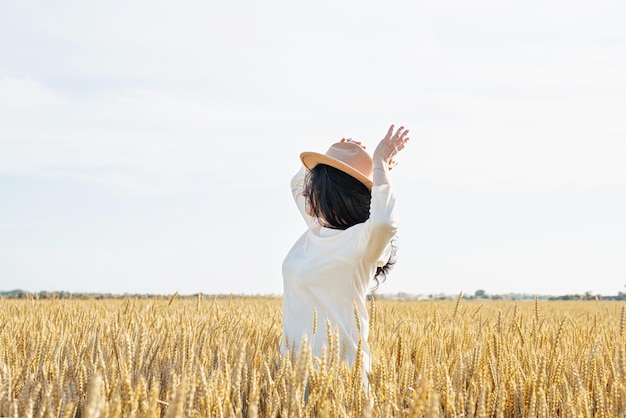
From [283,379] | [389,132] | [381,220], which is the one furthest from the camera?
[389,132]

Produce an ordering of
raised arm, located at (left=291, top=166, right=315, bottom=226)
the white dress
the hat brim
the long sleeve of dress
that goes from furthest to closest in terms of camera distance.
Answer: raised arm, located at (left=291, top=166, right=315, bottom=226)
the hat brim
the white dress
the long sleeve of dress

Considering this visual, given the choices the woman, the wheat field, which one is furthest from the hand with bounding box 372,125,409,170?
the wheat field

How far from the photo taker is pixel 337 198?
2.43 m

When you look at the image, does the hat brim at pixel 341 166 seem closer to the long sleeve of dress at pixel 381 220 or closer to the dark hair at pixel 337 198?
the dark hair at pixel 337 198

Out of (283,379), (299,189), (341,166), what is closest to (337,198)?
(341,166)

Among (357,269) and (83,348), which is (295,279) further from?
(83,348)

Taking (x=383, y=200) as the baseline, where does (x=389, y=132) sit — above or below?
above

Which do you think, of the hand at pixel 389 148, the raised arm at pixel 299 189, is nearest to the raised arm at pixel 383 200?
the hand at pixel 389 148

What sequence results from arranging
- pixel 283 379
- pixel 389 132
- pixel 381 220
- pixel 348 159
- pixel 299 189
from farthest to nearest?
pixel 299 189
pixel 348 159
pixel 389 132
pixel 381 220
pixel 283 379

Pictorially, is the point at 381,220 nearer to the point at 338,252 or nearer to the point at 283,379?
the point at 338,252

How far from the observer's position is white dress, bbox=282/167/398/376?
2288 mm

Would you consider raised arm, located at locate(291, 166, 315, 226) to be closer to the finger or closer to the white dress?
the white dress

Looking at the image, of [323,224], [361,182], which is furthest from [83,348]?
[361,182]

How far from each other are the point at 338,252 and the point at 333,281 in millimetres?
110
